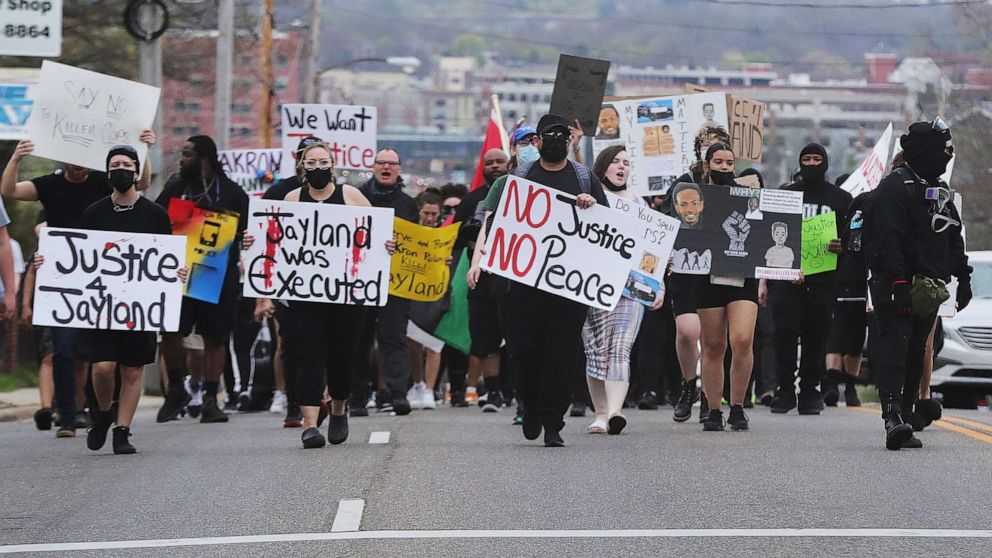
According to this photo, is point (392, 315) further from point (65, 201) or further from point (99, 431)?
point (99, 431)

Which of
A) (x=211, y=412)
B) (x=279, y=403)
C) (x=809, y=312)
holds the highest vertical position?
(x=809, y=312)

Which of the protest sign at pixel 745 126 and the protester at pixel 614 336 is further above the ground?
the protest sign at pixel 745 126

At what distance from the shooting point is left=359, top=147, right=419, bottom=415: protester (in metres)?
16.0

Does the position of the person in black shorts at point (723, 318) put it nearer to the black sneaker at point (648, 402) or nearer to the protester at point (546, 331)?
the protester at point (546, 331)

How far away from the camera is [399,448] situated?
1225 cm

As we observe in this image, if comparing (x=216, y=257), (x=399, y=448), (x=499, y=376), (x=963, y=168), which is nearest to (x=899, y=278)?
(x=399, y=448)

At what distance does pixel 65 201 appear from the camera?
13.7m

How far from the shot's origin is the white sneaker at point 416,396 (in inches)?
690

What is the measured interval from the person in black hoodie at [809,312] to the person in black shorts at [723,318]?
7.33ft

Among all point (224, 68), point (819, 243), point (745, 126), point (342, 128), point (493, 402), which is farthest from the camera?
point (224, 68)

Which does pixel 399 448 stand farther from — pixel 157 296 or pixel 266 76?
pixel 266 76

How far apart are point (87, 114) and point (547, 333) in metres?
4.54

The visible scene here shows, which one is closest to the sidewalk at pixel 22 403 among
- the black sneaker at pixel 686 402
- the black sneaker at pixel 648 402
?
the black sneaker at pixel 648 402

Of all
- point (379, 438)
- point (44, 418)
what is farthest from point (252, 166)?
point (379, 438)
